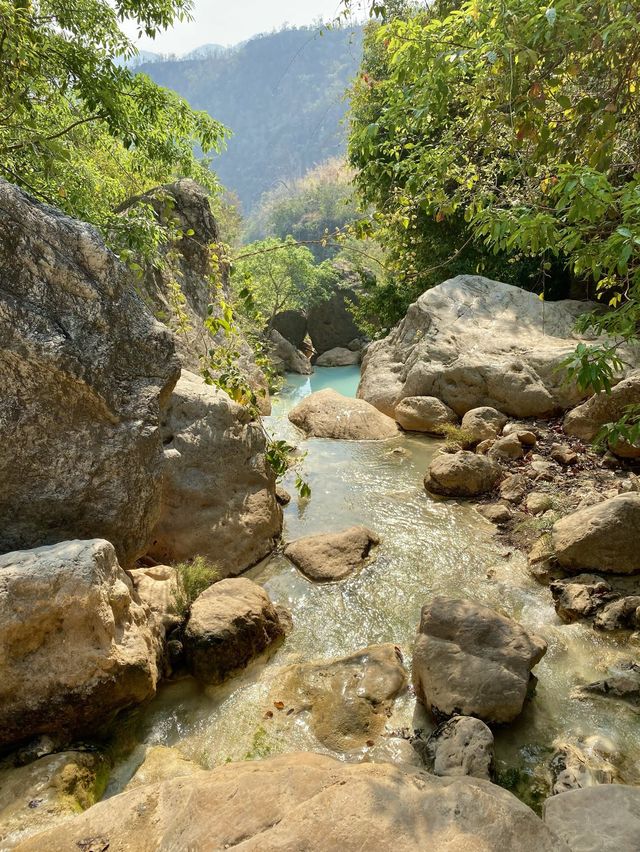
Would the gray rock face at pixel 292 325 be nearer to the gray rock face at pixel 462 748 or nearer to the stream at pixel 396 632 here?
the stream at pixel 396 632

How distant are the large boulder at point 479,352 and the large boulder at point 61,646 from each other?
25.5ft

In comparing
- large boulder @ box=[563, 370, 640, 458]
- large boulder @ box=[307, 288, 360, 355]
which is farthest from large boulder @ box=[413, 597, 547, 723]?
large boulder @ box=[307, 288, 360, 355]

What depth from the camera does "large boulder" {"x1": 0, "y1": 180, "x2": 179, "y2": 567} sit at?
11.8 feet

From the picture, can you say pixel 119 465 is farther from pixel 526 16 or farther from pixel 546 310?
pixel 546 310

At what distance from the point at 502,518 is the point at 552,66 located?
4.58 metres

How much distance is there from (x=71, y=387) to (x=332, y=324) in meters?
23.7

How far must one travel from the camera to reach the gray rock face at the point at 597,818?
2.17 meters

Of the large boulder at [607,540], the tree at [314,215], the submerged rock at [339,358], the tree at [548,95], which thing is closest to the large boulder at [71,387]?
the tree at [548,95]

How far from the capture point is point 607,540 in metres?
4.95

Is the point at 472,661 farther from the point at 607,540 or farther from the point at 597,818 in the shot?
the point at 607,540

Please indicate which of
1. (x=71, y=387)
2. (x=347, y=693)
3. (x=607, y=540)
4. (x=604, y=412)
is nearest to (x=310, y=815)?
(x=347, y=693)

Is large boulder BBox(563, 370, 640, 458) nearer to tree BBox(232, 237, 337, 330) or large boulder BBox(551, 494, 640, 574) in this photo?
large boulder BBox(551, 494, 640, 574)

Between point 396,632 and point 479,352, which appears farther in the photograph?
point 479,352

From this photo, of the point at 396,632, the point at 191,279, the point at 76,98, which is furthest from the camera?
the point at 191,279
